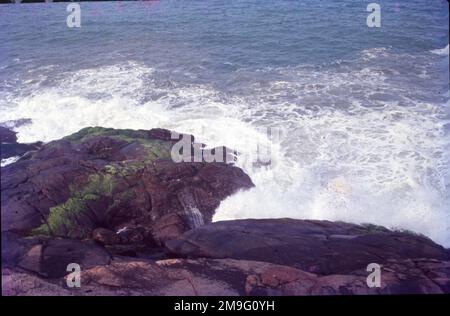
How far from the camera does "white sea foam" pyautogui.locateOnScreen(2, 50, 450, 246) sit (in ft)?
42.0

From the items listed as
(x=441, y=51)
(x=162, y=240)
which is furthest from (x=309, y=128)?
(x=441, y=51)

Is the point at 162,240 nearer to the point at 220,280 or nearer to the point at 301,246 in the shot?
the point at 220,280

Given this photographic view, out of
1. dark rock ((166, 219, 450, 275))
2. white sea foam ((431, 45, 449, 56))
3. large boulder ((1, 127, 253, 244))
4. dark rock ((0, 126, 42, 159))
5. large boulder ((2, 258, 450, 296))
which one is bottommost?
large boulder ((2, 258, 450, 296))

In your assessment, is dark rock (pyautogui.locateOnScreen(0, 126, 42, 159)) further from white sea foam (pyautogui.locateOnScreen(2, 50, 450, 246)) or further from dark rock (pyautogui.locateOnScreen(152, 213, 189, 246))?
dark rock (pyautogui.locateOnScreen(152, 213, 189, 246))

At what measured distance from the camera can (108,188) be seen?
36.9 feet

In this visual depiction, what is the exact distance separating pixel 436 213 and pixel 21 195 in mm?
12383

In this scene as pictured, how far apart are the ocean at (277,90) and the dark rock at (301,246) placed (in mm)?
2041

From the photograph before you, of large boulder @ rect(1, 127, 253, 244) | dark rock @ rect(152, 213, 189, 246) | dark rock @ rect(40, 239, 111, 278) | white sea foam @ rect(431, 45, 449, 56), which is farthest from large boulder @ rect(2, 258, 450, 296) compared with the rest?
white sea foam @ rect(431, 45, 449, 56)

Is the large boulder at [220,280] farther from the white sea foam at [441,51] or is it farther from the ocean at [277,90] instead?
the white sea foam at [441,51]

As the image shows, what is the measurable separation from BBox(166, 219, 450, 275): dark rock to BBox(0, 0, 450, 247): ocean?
204 centimetres

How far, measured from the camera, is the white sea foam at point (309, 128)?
12805 mm

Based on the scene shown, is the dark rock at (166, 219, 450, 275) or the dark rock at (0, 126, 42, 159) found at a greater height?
the dark rock at (0, 126, 42, 159)

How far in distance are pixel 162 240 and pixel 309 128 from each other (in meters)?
8.65

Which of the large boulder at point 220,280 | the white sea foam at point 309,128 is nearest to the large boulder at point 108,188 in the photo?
the white sea foam at point 309,128
